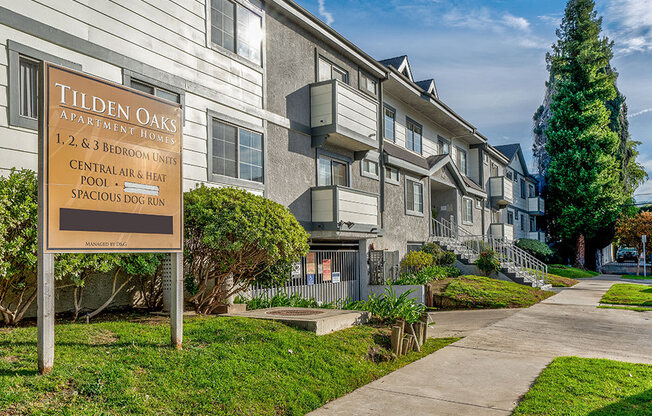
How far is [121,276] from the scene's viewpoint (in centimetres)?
922

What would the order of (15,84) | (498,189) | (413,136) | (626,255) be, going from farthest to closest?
(626,255) < (498,189) < (413,136) < (15,84)

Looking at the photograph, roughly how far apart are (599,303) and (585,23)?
2913 cm

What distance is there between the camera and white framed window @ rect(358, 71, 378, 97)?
17594mm

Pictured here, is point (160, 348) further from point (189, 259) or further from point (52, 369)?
point (189, 259)

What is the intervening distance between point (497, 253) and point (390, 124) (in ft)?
26.0

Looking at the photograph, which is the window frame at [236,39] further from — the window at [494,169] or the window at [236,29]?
the window at [494,169]

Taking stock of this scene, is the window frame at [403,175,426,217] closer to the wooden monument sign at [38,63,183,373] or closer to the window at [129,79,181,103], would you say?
the window at [129,79,181,103]

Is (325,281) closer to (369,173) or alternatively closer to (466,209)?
(369,173)

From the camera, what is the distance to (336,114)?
47.2 ft

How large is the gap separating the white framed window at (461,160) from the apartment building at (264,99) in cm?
693

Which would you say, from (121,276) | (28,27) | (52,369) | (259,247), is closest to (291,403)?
(52,369)

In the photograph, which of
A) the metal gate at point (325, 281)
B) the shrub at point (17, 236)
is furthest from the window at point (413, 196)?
the shrub at point (17, 236)

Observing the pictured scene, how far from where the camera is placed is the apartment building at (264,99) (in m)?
8.21

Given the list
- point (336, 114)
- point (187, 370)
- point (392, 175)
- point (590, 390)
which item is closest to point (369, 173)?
point (392, 175)
